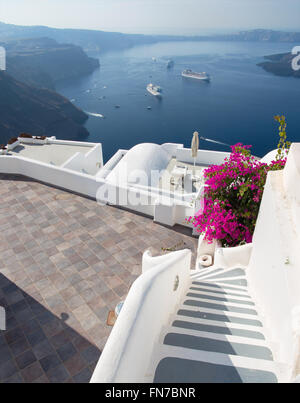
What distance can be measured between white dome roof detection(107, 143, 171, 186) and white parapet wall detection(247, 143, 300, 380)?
12.6 metres

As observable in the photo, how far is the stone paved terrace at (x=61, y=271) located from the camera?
615cm

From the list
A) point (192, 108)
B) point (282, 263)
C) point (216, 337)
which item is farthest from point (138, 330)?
point (192, 108)

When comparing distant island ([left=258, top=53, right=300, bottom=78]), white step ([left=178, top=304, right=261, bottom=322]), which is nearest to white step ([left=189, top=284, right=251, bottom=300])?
white step ([left=178, top=304, right=261, bottom=322])

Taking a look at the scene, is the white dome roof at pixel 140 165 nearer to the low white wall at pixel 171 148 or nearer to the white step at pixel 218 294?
the low white wall at pixel 171 148

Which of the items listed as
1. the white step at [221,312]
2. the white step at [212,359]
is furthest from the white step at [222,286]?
the white step at [212,359]

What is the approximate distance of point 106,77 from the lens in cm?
17812

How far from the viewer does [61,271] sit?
8234 mm

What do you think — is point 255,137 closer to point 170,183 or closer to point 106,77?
point 170,183

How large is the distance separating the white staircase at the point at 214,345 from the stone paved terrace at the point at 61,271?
2.81m
